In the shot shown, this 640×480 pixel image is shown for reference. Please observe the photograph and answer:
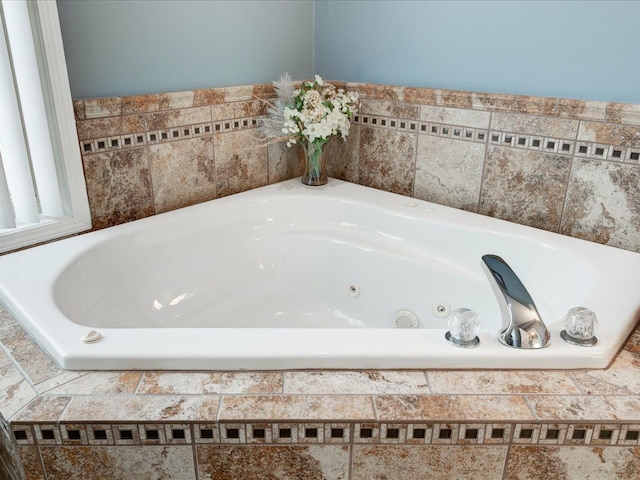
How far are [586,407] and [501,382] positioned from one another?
0.51 feet

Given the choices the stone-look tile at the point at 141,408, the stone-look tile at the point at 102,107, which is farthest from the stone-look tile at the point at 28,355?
the stone-look tile at the point at 102,107

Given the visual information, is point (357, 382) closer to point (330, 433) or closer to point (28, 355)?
point (330, 433)

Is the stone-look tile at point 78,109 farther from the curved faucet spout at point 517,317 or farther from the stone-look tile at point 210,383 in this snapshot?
the curved faucet spout at point 517,317

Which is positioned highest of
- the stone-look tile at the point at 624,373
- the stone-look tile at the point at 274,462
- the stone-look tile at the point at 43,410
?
the stone-look tile at the point at 624,373

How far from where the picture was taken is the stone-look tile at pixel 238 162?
2148 mm

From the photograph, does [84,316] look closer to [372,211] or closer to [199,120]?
[199,120]

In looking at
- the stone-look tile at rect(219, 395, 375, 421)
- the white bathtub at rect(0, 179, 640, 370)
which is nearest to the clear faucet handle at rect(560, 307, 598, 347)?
the white bathtub at rect(0, 179, 640, 370)

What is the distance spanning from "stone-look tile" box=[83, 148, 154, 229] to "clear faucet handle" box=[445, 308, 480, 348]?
4.12 feet

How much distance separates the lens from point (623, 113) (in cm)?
161

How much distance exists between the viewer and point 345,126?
7.03 feet

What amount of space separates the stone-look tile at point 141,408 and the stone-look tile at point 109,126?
39.4 inches

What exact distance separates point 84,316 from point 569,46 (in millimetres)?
1668

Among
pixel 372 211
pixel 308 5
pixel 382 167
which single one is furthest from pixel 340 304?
pixel 308 5

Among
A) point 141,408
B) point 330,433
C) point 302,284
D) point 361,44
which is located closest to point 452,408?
point 330,433
